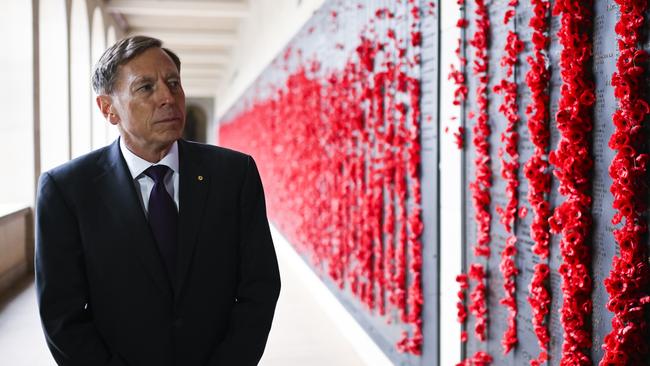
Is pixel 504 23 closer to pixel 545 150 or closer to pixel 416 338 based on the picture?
pixel 545 150

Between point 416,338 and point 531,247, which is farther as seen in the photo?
point 416,338

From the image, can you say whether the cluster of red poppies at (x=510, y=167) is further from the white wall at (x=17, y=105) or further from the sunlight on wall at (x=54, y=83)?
the sunlight on wall at (x=54, y=83)

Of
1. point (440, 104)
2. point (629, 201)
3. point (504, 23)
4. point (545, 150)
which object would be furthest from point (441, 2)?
point (629, 201)

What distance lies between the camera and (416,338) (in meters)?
3.60

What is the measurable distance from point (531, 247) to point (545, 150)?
1.26 feet

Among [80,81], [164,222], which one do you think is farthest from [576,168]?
[80,81]

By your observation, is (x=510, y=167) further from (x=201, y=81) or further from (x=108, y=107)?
(x=201, y=81)

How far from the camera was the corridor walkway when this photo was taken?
14.6 feet

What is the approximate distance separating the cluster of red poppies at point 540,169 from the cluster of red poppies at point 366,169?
4.05 feet

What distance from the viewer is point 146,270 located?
5.46 feet

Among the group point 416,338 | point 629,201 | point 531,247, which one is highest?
point 629,201

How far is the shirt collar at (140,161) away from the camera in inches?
68.9

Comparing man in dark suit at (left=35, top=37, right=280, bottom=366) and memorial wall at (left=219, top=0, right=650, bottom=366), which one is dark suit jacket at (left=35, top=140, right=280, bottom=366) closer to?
man in dark suit at (left=35, top=37, right=280, bottom=366)

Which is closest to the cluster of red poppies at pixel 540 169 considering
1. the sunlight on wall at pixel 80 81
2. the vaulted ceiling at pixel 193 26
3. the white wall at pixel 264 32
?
the white wall at pixel 264 32
